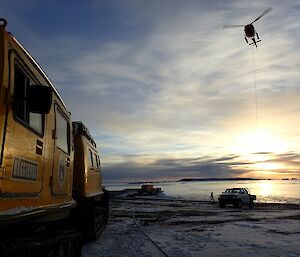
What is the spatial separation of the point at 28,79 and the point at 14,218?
1.61m

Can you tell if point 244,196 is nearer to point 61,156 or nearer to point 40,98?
point 61,156

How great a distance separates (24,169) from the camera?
4.19 meters

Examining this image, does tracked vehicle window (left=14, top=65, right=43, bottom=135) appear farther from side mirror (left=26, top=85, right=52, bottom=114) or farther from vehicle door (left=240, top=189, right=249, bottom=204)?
vehicle door (left=240, top=189, right=249, bottom=204)

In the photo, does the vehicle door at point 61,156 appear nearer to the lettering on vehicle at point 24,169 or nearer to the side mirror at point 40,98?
the lettering on vehicle at point 24,169

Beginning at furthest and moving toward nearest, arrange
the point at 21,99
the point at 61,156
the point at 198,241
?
the point at 198,241 < the point at 61,156 < the point at 21,99

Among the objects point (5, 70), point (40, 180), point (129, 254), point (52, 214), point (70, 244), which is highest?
point (5, 70)

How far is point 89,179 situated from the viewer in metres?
10.8

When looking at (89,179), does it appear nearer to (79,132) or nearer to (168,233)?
(79,132)

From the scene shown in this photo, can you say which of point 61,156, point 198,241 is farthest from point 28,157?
point 198,241

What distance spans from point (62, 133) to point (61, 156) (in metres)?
0.51

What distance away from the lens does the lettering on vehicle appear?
3933mm

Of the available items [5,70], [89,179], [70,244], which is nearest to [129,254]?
[89,179]

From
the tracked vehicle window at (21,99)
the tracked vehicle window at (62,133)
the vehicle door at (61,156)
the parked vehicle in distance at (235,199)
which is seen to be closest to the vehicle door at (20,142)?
the tracked vehicle window at (21,99)

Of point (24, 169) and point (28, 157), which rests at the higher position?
point (28, 157)
